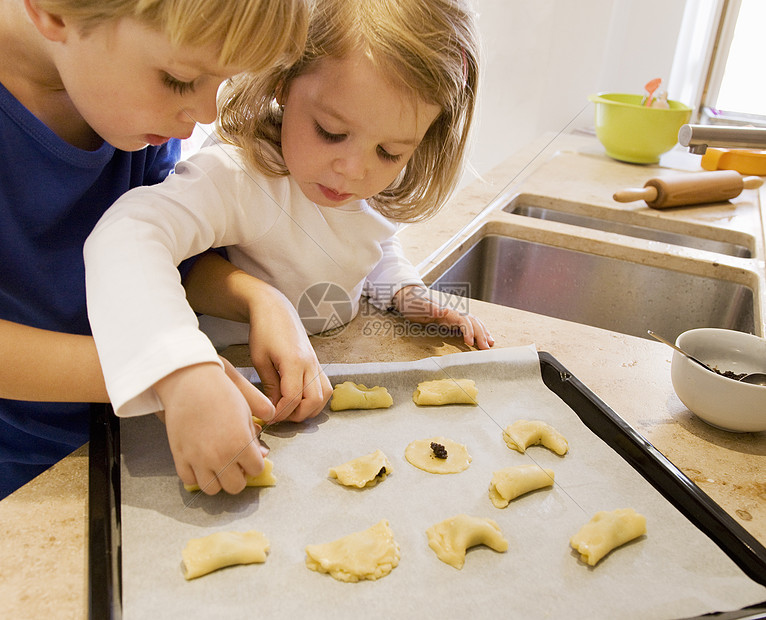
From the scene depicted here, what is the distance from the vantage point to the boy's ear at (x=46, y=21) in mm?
581

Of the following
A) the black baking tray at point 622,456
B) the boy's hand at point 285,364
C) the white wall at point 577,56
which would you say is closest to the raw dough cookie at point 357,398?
the boy's hand at point 285,364

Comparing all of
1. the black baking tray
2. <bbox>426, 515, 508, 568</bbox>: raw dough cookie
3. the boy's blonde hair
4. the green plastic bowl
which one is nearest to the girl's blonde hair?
the boy's blonde hair

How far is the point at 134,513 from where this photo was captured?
0.61m

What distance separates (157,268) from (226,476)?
0.22 metres

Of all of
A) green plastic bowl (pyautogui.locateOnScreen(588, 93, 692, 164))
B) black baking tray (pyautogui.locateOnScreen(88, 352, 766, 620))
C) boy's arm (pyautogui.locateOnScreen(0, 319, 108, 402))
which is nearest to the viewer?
black baking tray (pyautogui.locateOnScreen(88, 352, 766, 620))

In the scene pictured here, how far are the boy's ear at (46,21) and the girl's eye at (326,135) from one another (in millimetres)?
291

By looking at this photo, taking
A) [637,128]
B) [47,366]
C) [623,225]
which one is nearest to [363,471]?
[47,366]

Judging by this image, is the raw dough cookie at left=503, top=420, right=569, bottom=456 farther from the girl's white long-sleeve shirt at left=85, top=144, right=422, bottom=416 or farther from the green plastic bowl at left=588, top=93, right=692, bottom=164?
the green plastic bowl at left=588, top=93, right=692, bottom=164

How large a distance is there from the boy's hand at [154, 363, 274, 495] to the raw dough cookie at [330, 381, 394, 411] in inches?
7.0

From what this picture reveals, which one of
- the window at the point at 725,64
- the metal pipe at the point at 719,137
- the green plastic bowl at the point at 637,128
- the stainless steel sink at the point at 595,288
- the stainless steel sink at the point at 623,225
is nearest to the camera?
the metal pipe at the point at 719,137

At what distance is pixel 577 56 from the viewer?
2.30 meters

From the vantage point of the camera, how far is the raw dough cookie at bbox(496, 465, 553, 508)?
685mm

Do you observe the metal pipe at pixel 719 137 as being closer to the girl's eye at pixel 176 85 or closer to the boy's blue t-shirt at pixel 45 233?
the girl's eye at pixel 176 85

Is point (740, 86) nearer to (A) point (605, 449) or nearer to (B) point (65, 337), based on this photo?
(A) point (605, 449)
